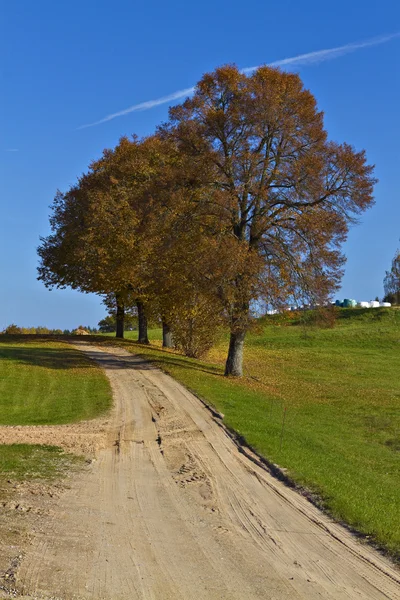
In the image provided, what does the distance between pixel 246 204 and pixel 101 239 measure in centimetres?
1427

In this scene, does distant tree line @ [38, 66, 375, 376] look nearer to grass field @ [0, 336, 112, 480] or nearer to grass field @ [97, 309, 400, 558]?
grass field @ [97, 309, 400, 558]

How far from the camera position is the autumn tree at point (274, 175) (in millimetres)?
28609

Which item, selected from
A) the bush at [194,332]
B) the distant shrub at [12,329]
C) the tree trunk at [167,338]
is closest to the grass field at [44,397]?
the bush at [194,332]

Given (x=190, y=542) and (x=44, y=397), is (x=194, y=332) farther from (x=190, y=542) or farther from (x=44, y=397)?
(x=190, y=542)

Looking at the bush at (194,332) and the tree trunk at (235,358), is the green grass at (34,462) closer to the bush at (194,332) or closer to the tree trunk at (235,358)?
the tree trunk at (235,358)

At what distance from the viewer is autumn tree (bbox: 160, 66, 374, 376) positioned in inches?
1126

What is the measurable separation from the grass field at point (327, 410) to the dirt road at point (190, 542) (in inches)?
31.0

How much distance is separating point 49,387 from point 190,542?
60.6ft

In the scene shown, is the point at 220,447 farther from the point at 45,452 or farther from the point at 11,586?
the point at 11,586

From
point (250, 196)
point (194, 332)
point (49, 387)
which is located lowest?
point (49, 387)

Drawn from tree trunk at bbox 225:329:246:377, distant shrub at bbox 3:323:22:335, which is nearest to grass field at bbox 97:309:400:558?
tree trunk at bbox 225:329:246:377

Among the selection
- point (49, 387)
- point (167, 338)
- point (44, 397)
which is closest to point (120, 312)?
point (167, 338)

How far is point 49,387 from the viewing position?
2612 cm

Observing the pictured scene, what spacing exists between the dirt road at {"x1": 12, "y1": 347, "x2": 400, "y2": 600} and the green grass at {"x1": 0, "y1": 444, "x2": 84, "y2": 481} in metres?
0.54
